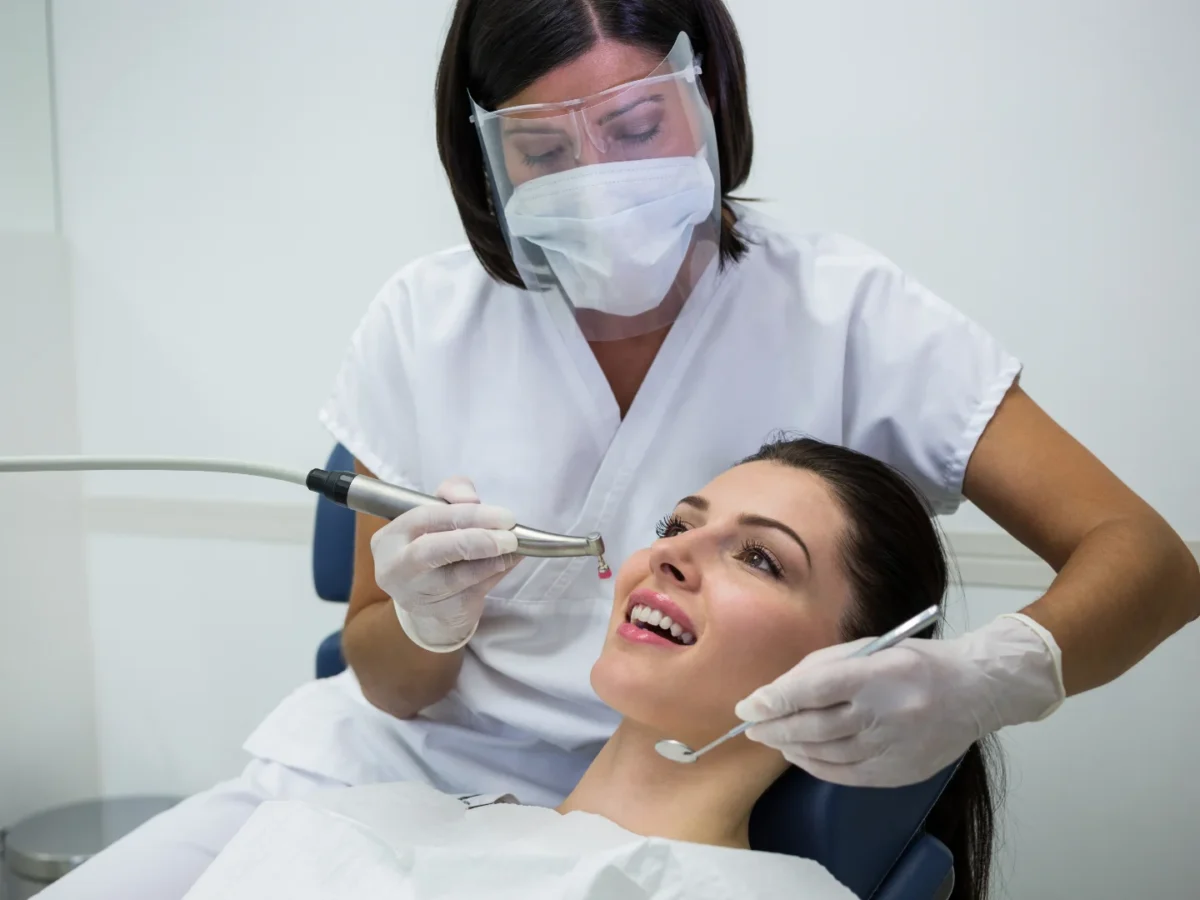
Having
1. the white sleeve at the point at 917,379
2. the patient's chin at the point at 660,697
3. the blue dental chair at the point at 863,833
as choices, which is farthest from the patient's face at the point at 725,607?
the white sleeve at the point at 917,379

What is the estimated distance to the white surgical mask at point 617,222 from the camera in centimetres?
128

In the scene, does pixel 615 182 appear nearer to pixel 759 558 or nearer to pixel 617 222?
pixel 617 222

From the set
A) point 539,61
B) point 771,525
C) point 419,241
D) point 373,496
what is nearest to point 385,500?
point 373,496

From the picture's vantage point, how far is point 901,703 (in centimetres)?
98

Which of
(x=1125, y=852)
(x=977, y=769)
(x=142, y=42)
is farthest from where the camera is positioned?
(x=142, y=42)

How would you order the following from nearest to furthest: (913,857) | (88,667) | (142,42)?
(913,857) < (142,42) < (88,667)

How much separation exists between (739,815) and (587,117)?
0.82m

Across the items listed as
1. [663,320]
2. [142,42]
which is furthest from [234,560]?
[663,320]

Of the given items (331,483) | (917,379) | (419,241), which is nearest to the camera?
(331,483)

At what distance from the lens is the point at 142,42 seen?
2.62m

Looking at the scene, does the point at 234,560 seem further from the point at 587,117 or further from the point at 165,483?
the point at 587,117

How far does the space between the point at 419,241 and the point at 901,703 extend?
5.93ft

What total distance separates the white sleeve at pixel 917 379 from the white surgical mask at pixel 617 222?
0.26 meters

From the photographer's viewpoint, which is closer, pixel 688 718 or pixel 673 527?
pixel 688 718
